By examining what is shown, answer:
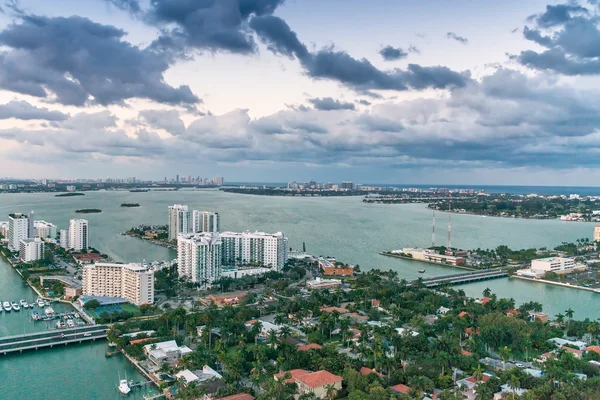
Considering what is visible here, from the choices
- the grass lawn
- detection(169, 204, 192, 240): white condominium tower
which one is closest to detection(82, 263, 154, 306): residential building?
the grass lawn

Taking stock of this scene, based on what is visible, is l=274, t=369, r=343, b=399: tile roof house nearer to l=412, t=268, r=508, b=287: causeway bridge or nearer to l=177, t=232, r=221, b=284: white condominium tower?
l=177, t=232, r=221, b=284: white condominium tower

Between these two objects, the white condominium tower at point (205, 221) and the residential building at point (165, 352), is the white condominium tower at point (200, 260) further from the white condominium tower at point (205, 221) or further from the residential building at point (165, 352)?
the white condominium tower at point (205, 221)

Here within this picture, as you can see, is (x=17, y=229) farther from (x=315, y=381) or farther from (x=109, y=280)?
(x=315, y=381)

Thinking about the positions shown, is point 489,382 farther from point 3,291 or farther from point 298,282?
point 3,291

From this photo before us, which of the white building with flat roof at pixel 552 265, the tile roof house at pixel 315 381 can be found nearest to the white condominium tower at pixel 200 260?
the tile roof house at pixel 315 381

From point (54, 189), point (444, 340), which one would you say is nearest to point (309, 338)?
point (444, 340)

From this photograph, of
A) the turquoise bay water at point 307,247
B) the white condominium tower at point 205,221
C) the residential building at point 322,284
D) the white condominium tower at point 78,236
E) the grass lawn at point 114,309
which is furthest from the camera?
the white condominium tower at point 205,221

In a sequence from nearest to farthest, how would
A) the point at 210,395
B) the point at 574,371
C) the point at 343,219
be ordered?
the point at 210,395 < the point at 574,371 < the point at 343,219
